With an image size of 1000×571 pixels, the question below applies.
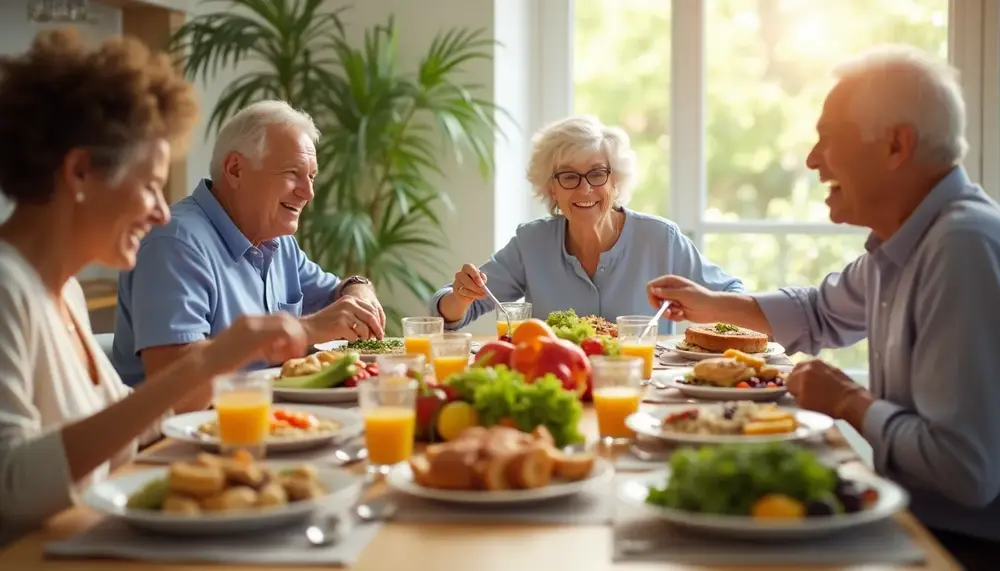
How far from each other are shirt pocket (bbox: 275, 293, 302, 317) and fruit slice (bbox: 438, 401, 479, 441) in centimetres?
147

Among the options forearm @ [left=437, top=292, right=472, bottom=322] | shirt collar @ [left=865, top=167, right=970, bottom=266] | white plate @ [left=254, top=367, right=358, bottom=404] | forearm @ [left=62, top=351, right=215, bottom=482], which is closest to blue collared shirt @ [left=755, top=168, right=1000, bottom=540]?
shirt collar @ [left=865, top=167, right=970, bottom=266]

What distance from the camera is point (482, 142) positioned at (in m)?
4.67

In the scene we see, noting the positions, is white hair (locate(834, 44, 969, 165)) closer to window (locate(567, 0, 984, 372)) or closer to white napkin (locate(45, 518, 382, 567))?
white napkin (locate(45, 518, 382, 567))

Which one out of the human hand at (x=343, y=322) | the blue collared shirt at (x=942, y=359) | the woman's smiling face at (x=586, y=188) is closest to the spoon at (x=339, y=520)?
the blue collared shirt at (x=942, y=359)

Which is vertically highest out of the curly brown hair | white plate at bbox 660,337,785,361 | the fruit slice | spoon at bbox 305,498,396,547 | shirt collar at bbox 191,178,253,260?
the curly brown hair

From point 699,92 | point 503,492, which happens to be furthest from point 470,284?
point 699,92

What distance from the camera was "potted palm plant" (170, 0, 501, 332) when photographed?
4543 mm

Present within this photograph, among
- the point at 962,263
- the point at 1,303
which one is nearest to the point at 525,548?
the point at 1,303

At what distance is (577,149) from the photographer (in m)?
3.74

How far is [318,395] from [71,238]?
0.67 meters

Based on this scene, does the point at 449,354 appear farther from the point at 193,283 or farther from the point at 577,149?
the point at 577,149

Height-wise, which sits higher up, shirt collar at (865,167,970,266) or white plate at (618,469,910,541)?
shirt collar at (865,167,970,266)

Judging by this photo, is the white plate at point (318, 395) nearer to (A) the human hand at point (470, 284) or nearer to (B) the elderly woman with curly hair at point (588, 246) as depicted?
(A) the human hand at point (470, 284)

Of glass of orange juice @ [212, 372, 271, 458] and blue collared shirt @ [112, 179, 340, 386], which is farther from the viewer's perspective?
blue collared shirt @ [112, 179, 340, 386]
